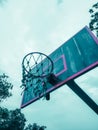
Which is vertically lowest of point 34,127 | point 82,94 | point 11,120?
point 82,94

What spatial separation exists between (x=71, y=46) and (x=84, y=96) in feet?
6.39

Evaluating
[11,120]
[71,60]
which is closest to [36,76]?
[71,60]

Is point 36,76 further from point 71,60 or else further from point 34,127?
point 34,127

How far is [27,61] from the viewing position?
6.47m

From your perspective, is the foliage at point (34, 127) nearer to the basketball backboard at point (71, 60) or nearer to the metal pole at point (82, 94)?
the basketball backboard at point (71, 60)

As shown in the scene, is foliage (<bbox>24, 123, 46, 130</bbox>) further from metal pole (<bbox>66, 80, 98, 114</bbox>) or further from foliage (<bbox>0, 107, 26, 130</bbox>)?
metal pole (<bbox>66, 80, 98, 114</bbox>)

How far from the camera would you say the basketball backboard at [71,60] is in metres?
5.30

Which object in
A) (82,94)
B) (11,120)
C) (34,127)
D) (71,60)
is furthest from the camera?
(34,127)

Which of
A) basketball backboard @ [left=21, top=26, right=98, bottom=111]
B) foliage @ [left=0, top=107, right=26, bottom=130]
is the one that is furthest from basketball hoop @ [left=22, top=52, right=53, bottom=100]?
foliage @ [left=0, top=107, right=26, bottom=130]

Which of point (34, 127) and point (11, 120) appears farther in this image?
point (34, 127)

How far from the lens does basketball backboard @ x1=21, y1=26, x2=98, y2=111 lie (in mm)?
5297

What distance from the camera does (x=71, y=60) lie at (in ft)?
19.8

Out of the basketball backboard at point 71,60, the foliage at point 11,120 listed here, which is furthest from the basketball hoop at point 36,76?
the foliage at point 11,120

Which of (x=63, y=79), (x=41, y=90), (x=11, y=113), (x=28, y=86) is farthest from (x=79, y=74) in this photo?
(x=11, y=113)
